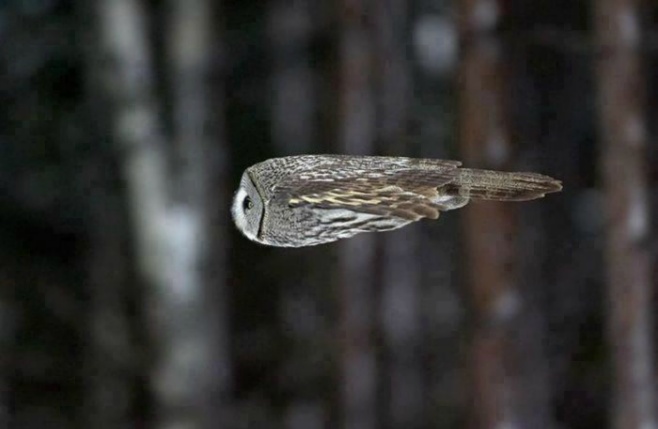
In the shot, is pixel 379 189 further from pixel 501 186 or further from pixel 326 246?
pixel 326 246

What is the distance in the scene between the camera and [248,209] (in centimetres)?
45

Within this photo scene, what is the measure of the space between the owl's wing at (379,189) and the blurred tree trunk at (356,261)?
4.72 ft

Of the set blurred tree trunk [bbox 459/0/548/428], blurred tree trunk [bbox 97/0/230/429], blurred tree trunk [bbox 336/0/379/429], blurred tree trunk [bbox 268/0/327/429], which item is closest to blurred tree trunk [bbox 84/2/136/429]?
blurred tree trunk [bbox 97/0/230/429]

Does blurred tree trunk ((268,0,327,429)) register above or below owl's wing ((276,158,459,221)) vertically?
below

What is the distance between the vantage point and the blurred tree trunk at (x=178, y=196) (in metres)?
2.70

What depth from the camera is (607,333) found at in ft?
6.61

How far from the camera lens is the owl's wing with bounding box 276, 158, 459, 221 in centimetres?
36

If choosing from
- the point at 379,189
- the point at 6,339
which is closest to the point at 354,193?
the point at 379,189

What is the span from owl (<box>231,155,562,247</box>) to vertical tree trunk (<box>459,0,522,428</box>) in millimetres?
884

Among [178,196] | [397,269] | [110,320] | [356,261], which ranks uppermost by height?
[178,196]

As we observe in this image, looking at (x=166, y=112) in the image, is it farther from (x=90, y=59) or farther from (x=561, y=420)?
(x=561, y=420)

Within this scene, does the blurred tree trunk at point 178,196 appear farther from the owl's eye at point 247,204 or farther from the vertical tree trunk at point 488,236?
the owl's eye at point 247,204

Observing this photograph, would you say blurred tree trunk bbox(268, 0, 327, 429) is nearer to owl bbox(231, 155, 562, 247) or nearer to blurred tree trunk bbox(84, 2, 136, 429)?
blurred tree trunk bbox(84, 2, 136, 429)

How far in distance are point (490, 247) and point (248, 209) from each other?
1.42m
